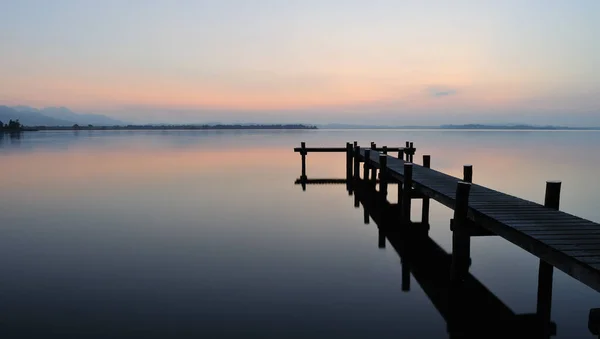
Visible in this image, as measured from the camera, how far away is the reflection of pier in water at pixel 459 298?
658 cm

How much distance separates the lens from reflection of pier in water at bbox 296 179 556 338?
6.58m

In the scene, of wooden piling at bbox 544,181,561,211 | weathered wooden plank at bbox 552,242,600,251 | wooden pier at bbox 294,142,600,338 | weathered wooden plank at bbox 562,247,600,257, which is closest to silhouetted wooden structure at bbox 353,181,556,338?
wooden pier at bbox 294,142,600,338

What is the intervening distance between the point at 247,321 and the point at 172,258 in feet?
12.6

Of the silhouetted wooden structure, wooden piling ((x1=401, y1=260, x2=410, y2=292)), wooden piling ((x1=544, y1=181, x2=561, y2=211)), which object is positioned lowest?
wooden piling ((x1=401, y1=260, x2=410, y2=292))

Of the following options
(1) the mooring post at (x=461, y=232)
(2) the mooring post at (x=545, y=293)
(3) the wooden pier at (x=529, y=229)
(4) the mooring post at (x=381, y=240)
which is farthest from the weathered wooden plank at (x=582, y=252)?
(4) the mooring post at (x=381, y=240)

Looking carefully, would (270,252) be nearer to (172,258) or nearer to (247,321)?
(172,258)

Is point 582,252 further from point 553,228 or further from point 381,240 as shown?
point 381,240

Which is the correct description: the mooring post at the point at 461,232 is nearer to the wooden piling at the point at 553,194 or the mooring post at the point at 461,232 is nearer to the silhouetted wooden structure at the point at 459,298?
the silhouetted wooden structure at the point at 459,298

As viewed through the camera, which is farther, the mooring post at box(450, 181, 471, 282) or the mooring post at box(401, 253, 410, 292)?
the mooring post at box(401, 253, 410, 292)

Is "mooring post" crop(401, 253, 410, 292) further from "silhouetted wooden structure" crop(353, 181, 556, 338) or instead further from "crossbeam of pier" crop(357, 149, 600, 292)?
"crossbeam of pier" crop(357, 149, 600, 292)

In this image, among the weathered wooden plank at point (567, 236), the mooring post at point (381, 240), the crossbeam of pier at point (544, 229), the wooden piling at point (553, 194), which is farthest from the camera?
the mooring post at point (381, 240)

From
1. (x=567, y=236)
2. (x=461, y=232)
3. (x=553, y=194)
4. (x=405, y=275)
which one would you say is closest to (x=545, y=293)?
(x=567, y=236)

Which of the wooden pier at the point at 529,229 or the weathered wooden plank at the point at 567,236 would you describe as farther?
the weathered wooden plank at the point at 567,236

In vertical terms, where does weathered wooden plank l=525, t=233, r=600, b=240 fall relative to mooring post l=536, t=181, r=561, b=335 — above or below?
above
